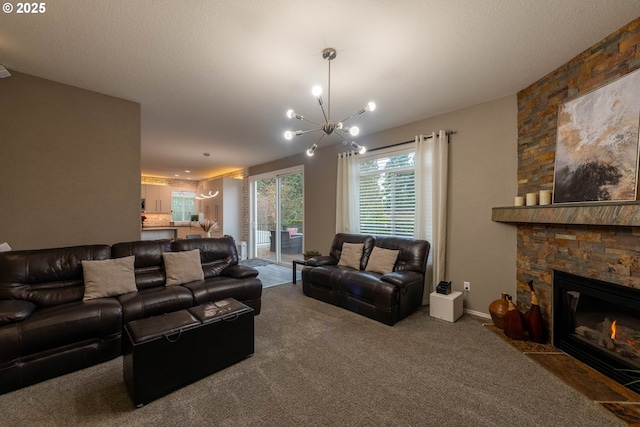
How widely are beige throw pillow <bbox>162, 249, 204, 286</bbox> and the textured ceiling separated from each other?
6.69ft

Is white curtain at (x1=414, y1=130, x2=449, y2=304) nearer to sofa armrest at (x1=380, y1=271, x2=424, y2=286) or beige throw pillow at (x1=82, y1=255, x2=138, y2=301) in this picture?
sofa armrest at (x1=380, y1=271, x2=424, y2=286)

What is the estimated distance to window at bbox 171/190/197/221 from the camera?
9.55 meters

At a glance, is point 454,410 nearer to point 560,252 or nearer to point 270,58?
point 560,252

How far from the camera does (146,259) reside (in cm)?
313

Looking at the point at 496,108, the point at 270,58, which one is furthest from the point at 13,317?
the point at 496,108

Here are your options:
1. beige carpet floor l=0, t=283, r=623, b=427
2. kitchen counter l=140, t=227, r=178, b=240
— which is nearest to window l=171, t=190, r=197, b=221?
kitchen counter l=140, t=227, r=178, b=240

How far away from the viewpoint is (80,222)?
10.2 feet

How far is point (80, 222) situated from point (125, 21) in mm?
2436

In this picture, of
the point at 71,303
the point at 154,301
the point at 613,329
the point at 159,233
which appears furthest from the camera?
the point at 159,233

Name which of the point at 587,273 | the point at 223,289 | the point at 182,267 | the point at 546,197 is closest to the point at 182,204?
the point at 182,267

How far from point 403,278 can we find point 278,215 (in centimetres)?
434

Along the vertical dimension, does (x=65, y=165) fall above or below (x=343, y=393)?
above

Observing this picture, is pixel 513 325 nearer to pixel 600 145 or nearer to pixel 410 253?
pixel 410 253

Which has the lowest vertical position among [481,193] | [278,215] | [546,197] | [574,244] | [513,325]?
[513,325]
